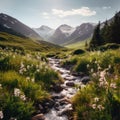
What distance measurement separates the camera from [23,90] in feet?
31.3

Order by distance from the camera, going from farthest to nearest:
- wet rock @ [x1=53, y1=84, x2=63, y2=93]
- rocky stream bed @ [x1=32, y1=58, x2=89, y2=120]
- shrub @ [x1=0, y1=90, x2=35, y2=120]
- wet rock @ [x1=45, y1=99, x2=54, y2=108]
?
wet rock @ [x1=53, y1=84, x2=63, y2=93] → wet rock @ [x1=45, y1=99, x2=54, y2=108] → rocky stream bed @ [x1=32, y1=58, x2=89, y2=120] → shrub @ [x1=0, y1=90, x2=35, y2=120]

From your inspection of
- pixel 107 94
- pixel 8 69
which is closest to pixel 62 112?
pixel 107 94

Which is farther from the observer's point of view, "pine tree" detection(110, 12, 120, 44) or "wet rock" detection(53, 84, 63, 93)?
"pine tree" detection(110, 12, 120, 44)

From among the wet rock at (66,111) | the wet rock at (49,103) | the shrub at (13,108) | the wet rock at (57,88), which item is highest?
the shrub at (13,108)

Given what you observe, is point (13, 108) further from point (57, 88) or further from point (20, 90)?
point (57, 88)

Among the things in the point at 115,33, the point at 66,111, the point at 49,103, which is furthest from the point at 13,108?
the point at 115,33

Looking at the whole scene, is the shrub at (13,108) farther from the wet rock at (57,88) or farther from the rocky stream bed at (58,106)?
the wet rock at (57,88)

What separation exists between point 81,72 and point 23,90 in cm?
916

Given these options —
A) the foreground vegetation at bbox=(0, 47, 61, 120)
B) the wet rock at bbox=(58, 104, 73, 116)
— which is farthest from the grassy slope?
the wet rock at bbox=(58, 104, 73, 116)

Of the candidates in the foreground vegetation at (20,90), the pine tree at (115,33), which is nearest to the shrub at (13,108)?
the foreground vegetation at (20,90)

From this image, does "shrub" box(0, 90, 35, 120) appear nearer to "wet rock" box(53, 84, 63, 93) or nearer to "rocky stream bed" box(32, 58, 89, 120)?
"rocky stream bed" box(32, 58, 89, 120)

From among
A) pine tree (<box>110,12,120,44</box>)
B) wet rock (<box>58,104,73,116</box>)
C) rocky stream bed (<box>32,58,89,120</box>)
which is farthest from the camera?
pine tree (<box>110,12,120,44</box>)

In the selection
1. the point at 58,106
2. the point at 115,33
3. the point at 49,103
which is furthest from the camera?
the point at 115,33

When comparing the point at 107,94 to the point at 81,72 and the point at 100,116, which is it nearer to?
the point at 100,116
